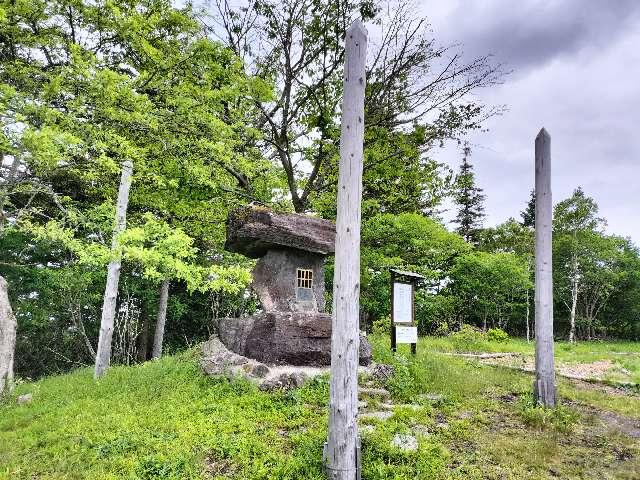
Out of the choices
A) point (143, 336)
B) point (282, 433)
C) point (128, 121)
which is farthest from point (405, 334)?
point (143, 336)

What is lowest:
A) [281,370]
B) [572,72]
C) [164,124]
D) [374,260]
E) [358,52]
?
[281,370]

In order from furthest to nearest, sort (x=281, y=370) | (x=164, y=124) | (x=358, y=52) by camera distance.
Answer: (x=164, y=124), (x=281, y=370), (x=358, y=52)

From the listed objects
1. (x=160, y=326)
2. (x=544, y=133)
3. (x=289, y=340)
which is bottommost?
(x=160, y=326)

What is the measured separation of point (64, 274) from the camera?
14258 mm

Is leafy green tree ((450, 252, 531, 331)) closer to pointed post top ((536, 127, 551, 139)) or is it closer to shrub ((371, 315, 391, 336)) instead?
shrub ((371, 315, 391, 336))

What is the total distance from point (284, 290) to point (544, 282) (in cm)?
481

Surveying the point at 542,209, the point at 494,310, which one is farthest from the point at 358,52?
the point at 494,310

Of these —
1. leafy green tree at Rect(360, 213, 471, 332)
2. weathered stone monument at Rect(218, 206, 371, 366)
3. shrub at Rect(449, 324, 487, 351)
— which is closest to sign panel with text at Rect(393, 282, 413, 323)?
weathered stone monument at Rect(218, 206, 371, 366)

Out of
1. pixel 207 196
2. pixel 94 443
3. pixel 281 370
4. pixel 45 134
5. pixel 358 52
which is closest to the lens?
pixel 358 52

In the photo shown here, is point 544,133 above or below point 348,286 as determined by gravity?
above

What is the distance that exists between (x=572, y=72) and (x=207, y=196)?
9.34 metres

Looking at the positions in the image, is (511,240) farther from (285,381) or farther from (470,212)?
(285,381)

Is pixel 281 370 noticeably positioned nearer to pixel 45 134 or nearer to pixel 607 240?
pixel 45 134

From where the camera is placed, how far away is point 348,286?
441cm
